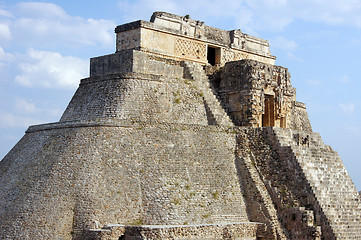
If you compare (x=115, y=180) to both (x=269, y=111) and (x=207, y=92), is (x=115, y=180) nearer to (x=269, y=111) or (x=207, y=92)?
(x=207, y=92)

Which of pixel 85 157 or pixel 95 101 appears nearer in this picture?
pixel 85 157

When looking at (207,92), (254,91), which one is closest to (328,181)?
(254,91)

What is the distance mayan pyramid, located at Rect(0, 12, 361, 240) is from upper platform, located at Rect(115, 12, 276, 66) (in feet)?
0.28

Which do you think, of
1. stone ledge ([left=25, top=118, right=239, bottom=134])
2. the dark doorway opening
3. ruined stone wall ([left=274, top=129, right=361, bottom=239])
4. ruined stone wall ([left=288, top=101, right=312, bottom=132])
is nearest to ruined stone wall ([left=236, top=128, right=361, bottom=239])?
ruined stone wall ([left=274, top=129, right=361, bottom=239])

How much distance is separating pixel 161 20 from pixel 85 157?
1033 centimetres

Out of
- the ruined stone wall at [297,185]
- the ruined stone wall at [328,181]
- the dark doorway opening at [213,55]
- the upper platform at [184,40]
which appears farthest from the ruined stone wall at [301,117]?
the ruined stone wall at [297,185]

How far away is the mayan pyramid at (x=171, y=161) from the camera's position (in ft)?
81.1

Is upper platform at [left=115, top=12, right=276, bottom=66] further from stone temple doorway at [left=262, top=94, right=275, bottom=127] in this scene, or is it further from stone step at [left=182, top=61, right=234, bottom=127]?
stone temple doorway at [left=262, top=94, right=275, bottom=127]

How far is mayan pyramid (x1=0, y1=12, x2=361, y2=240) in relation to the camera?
2472cm

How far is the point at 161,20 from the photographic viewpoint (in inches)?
1296

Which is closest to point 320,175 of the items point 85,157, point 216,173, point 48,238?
point 216,173

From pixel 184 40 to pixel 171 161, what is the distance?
9569 mm

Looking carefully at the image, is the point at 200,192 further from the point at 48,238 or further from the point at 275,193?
the point at 48,238

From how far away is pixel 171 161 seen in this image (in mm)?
26578
